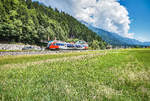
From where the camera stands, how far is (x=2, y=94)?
166 inches

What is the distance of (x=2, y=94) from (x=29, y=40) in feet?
197

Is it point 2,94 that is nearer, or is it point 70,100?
point 70,100

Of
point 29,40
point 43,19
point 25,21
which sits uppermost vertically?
point 43,19

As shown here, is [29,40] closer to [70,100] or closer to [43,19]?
[43,19]

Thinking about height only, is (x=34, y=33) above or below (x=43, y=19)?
A: below

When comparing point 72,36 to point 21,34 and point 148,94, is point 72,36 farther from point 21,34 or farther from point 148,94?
point 148,94

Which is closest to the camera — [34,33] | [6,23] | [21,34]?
[6,23]

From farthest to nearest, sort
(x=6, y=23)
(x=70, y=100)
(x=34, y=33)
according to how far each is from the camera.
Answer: (x=34, y=33) → (x=6, y=23) → (x=70, y=100)

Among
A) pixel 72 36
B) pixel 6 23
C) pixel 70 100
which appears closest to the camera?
pixel 70 100

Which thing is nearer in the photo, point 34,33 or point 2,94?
point 2,94

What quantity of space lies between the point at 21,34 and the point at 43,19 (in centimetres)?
3393

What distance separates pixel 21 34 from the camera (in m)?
52.0

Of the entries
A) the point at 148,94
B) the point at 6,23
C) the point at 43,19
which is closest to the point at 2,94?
the point at 148,94

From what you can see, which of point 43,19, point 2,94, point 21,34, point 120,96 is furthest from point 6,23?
point 120,96
